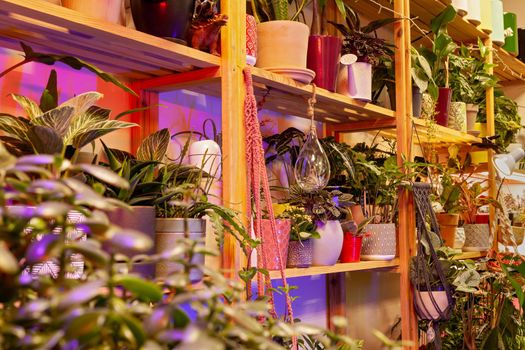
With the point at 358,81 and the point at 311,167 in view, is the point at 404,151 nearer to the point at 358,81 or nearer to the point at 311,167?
the point at 358,81

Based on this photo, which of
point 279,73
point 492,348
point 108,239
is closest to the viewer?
point 108,239

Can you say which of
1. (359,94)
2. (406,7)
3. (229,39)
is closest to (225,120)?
(229,39)

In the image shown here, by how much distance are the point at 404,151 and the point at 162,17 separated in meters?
1.13

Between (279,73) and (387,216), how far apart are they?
2.50 feet

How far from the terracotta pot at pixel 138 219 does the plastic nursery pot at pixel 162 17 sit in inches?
15.5

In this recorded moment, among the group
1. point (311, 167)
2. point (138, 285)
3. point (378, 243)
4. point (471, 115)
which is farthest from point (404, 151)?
point (138, 285)

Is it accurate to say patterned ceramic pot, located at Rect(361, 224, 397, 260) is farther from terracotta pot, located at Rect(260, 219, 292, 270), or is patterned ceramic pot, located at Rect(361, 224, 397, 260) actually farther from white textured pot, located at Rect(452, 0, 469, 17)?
white textured pot, located at Rect(452, 0, 469, 17)

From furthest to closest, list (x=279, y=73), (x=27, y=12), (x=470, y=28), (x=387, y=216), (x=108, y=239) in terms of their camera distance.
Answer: (x=470, y=28) → (x=387, y=216) → (x=279, y=73) → (x=27, y=12) → (x=108, y=239)

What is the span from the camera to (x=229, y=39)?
1489 millimetres

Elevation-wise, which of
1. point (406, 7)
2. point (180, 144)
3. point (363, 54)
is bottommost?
point (180, 144)

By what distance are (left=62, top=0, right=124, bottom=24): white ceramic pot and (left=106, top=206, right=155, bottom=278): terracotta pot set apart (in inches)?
14.6

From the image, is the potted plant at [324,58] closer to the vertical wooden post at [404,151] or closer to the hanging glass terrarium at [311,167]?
the hanging glass terrarium at [311,167]

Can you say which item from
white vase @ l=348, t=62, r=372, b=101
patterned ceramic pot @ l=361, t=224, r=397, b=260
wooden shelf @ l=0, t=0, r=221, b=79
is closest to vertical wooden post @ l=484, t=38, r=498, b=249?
patterned ceramic pot @ l=361, t=224, r=397, b=260

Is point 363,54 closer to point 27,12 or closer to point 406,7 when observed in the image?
point 406,7
